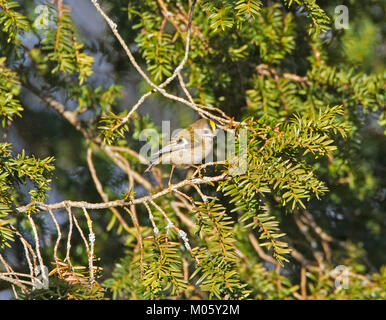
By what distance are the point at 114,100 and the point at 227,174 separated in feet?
2.60

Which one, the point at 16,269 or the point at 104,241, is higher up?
the point at 104,241

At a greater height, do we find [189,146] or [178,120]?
[178,120]

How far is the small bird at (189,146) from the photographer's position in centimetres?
146

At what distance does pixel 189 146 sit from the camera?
4.84 feet

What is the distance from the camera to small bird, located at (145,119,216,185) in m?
1.46

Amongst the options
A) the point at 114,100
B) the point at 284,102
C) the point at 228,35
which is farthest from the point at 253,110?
the point at 114,100

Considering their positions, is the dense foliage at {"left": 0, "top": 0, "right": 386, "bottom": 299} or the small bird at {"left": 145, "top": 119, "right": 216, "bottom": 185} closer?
the dense foliage at {"left": 0, "top": 0, "right": 386, "bottom": 299}

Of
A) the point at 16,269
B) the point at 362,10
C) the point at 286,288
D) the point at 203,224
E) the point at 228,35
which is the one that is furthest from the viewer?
the point at 362,10

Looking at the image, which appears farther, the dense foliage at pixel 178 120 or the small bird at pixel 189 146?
the small bird at pixel 189 146

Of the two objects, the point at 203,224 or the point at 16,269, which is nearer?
the point at 203,224

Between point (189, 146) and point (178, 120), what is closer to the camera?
point (189, 146)

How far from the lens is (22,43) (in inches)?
57.7
